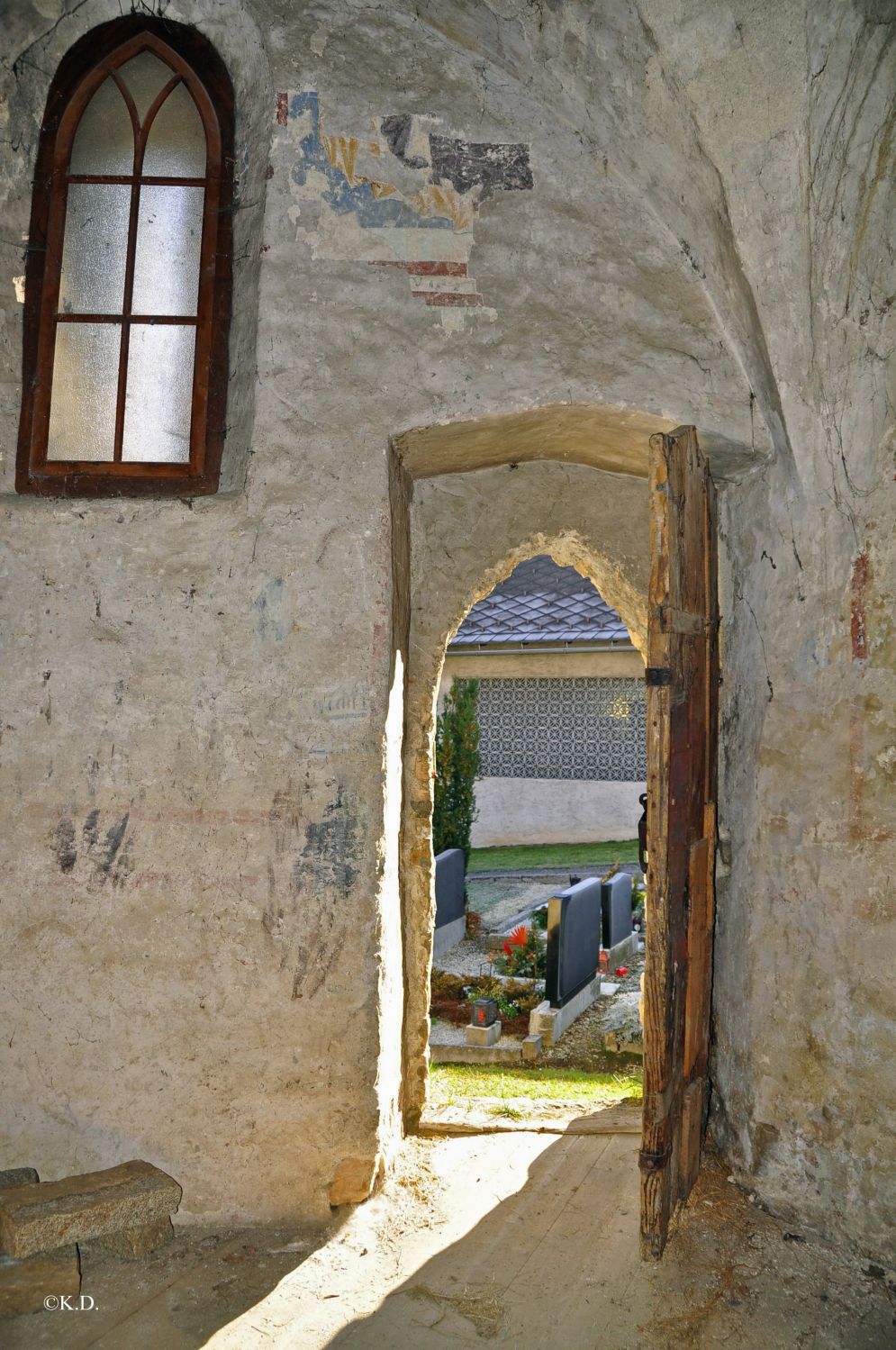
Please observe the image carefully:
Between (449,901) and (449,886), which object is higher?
Result: (449,886)

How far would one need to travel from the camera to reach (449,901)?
934cm

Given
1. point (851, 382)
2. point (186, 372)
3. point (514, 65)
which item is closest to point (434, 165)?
point (514, 65)

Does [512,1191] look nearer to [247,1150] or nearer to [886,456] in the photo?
[247,1150]

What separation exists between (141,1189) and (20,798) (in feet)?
4.61

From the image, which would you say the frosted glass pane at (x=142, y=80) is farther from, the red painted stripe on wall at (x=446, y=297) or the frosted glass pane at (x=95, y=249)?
the red painted stripe on wall at (x=446, y=297)

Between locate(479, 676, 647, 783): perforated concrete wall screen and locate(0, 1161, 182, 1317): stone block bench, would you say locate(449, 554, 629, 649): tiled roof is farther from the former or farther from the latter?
locate(0, 1161, 182, 1317): stone block bench

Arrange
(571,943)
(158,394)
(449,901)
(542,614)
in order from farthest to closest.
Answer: (542,614), (449,901), (571,943), (158,394)

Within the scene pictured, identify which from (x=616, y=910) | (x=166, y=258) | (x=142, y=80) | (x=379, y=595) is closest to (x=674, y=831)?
(x=379, y=595)

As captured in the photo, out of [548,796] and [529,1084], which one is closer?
[529,1084]

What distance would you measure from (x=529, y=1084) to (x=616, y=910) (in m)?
3.24

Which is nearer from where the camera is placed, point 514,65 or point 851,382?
point 851,382

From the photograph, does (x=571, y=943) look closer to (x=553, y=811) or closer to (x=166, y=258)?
(x=166, y=258)

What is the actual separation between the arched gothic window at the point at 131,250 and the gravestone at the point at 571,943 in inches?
177

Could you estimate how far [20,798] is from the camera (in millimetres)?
3777
